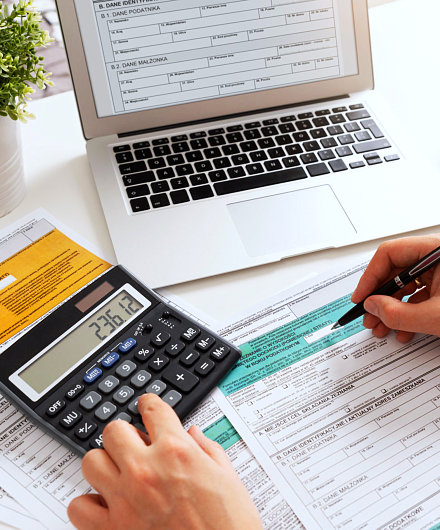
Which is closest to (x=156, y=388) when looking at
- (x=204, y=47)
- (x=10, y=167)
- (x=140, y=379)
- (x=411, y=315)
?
(x=140, y=379)

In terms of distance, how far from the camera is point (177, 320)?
2.10 feet

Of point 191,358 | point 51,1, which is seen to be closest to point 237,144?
point 191,358

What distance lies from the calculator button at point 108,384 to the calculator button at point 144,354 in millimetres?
32

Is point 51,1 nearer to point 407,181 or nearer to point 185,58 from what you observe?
point 185,58

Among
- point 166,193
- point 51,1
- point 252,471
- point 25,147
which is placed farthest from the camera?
point 51,1

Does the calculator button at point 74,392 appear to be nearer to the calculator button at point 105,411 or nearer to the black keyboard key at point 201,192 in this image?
the calculator button at point 105,411

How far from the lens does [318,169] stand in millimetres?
807

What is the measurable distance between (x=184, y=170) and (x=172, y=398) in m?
0.34

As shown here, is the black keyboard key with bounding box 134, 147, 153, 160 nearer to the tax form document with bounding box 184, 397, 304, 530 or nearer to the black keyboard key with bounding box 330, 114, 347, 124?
the black keyboard key with bounding box 330, 114, 347, 124

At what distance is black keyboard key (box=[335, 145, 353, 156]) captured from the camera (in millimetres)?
824

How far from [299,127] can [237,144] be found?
0.10 metres

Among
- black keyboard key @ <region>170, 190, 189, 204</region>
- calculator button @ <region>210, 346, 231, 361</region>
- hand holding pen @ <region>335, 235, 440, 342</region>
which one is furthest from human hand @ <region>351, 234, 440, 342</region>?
black keyboard key @ <region>170, 190, 189, 204</region>

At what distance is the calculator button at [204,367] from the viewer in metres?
0.60

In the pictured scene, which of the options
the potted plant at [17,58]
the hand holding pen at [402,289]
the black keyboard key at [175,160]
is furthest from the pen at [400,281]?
the potted plant at [17,58]
